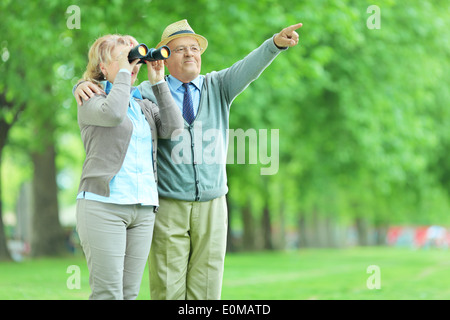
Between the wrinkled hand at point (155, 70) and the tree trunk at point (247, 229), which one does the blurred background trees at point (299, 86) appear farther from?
the wrinkled hand at point (155, 70)

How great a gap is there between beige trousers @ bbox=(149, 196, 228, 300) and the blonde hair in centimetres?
78

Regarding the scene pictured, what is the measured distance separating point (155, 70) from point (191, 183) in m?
0.68

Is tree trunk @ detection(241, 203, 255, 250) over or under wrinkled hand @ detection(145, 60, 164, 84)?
under

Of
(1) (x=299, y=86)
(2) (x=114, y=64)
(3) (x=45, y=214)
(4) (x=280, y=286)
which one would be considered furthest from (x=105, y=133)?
(3) (x=45, y=214)

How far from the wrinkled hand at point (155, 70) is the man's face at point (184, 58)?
0.33 meters

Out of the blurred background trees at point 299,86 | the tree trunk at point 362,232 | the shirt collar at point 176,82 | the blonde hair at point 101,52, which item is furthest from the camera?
the tree trunk at point 362,232

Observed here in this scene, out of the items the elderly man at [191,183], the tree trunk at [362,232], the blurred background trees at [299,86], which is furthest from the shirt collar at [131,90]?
the tree trunk at [362,232]

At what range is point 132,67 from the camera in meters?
3.11

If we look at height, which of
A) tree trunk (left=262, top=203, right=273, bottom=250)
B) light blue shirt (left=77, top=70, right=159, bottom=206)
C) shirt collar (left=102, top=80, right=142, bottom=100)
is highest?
shirt collar (left=102, top=80, right=142, bottom=100)

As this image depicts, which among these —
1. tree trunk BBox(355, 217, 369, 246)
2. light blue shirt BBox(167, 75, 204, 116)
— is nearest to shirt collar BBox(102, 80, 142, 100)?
light blue shirt BBox(167, 75, 204, 116)

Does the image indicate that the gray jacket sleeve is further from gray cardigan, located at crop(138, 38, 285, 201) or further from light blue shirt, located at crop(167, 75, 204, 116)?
light blue shirt, located at crop(167, 75, 204, 116)

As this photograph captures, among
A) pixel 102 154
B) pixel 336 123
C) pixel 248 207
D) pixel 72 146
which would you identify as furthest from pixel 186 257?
pixel 72 146

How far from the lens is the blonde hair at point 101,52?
321cm

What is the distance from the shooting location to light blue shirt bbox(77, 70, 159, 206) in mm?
3059
